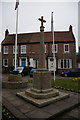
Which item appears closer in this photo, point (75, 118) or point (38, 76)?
point (75, 118)

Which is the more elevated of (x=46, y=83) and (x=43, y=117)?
(x=46, y=83)

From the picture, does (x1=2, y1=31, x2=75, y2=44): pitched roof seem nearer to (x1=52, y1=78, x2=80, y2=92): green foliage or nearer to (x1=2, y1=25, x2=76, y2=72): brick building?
(x1=2, y1=25, x2=76, y2=72): brick building

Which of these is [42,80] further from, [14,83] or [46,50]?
[46,50]

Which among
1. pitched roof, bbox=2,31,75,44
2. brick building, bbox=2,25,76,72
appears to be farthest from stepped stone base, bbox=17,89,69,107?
pitched roof, bbox=2,31,75,44

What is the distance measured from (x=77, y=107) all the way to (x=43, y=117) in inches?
81.6

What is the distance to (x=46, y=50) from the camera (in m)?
23.7

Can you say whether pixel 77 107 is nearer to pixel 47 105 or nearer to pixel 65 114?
pixel 65 114

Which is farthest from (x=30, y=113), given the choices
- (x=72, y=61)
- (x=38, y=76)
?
(x=72, y=61)

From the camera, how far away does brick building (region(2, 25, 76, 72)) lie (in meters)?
22.8

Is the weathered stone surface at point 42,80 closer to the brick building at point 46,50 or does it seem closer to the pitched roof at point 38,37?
the brick building at point 46,50

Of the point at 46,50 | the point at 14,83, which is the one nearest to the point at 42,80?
the point at 14,83

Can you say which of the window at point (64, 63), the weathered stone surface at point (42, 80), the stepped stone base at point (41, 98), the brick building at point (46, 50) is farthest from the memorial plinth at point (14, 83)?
the window at point (64, 63)

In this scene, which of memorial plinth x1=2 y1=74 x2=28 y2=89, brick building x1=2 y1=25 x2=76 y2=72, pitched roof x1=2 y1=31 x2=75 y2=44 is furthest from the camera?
pitched roof x1=2 y1=31 x2=75 y2=44

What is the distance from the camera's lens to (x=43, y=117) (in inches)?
151
